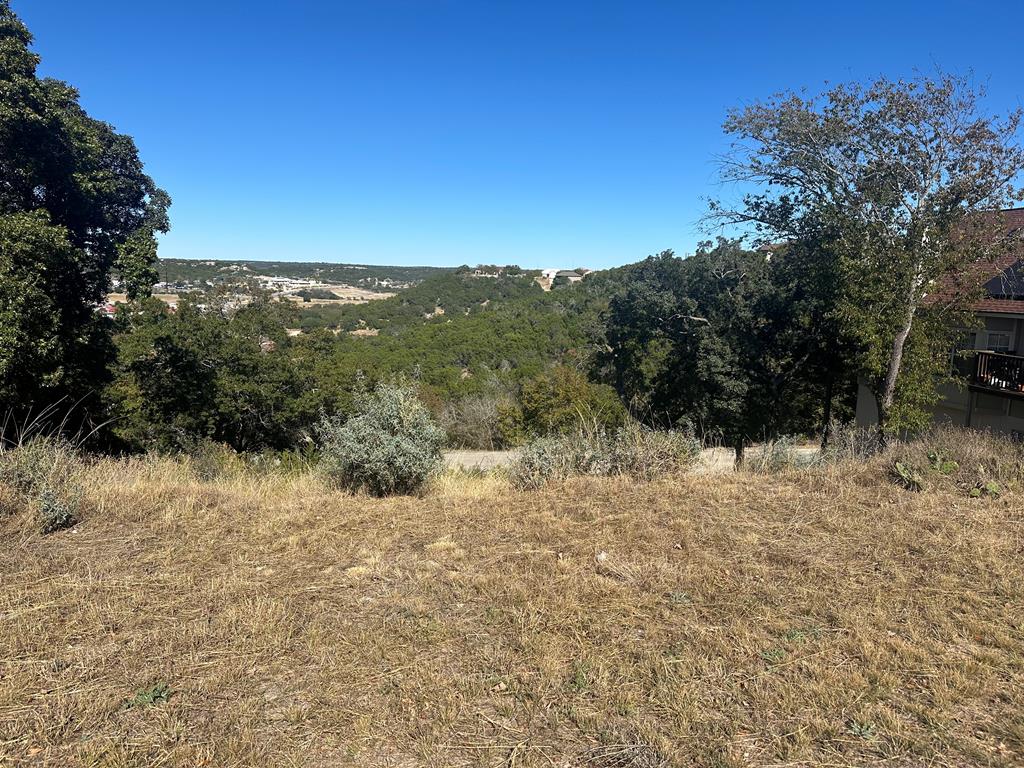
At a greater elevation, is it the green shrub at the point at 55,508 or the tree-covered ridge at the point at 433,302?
the tree-covered ridge at the point at 433,302

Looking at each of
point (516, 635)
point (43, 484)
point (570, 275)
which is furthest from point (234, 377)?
point (570, 275)

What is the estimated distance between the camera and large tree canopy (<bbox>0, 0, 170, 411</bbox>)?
25.4 feet

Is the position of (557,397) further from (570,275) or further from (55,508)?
(570,275)

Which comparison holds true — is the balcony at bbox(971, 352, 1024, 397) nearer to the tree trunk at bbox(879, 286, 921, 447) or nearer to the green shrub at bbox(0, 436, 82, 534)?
the tree trunk at bbox(879, 286, 921, 447)

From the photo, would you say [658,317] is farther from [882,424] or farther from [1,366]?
[1,366]

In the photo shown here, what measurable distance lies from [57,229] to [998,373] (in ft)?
57.8

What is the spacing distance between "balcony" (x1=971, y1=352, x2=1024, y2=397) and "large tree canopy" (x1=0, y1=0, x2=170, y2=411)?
17.0 m

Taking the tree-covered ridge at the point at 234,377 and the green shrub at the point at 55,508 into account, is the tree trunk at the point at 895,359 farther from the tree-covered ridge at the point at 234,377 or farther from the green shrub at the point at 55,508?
the green shrub at the point at 55,508

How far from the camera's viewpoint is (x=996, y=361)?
12.6 metres

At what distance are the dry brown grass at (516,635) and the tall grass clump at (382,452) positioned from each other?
1.00 m

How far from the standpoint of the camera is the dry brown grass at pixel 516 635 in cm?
226

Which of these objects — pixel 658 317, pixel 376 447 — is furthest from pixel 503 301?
pixel 376 447

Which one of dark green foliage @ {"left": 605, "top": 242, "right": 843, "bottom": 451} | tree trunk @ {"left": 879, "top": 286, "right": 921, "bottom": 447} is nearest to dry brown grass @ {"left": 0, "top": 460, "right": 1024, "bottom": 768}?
tree trunk @ {"left": 879, "top": 286, "right": 921, "bottom": 447}

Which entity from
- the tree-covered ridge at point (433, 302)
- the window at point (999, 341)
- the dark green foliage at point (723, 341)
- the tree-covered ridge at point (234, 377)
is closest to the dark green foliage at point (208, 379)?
the tree-covered ridge at point (234, 377)
